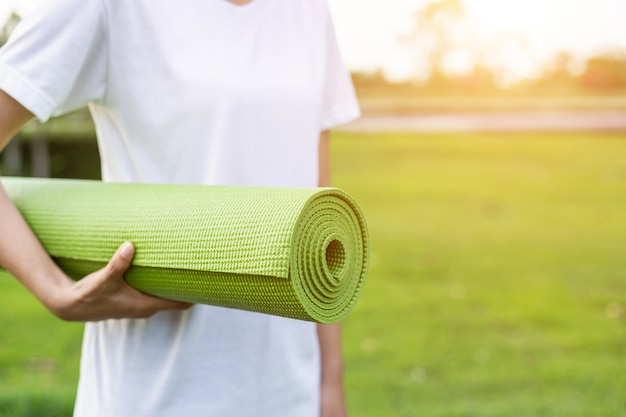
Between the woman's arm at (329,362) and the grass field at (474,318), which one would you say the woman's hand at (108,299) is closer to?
the woman's arm at (329,362)

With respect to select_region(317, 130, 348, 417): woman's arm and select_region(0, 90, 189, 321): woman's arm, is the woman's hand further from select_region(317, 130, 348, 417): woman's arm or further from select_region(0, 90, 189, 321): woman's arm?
select_region(317, 130, 348, 417): woman's arm

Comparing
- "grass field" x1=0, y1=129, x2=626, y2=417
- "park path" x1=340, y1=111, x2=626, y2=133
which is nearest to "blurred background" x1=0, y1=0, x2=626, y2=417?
"grass field" x1=0, y1=129, x2=626, y2=417

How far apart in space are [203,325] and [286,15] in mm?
663

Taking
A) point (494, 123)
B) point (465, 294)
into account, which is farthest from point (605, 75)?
point (465, 294)

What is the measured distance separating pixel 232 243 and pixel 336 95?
2.48ft

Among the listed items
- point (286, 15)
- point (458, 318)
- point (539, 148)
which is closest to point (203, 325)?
point (286, 15)

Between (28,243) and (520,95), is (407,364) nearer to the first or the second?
(28,243)

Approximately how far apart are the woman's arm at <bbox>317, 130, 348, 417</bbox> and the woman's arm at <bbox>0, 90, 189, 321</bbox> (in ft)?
1.54

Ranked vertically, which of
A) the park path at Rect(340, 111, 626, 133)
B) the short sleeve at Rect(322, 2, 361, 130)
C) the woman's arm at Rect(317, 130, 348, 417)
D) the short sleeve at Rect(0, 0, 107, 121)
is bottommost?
the woman's arm at Rect(317, 130, 348, 417)

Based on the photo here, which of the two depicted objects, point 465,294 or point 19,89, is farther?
point 465,294

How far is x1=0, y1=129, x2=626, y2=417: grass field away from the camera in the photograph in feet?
13.6

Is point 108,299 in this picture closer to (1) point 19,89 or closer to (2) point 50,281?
(2) point 50,281

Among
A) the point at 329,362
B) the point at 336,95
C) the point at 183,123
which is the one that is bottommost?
the point at 329,362

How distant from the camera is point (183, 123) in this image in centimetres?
145
